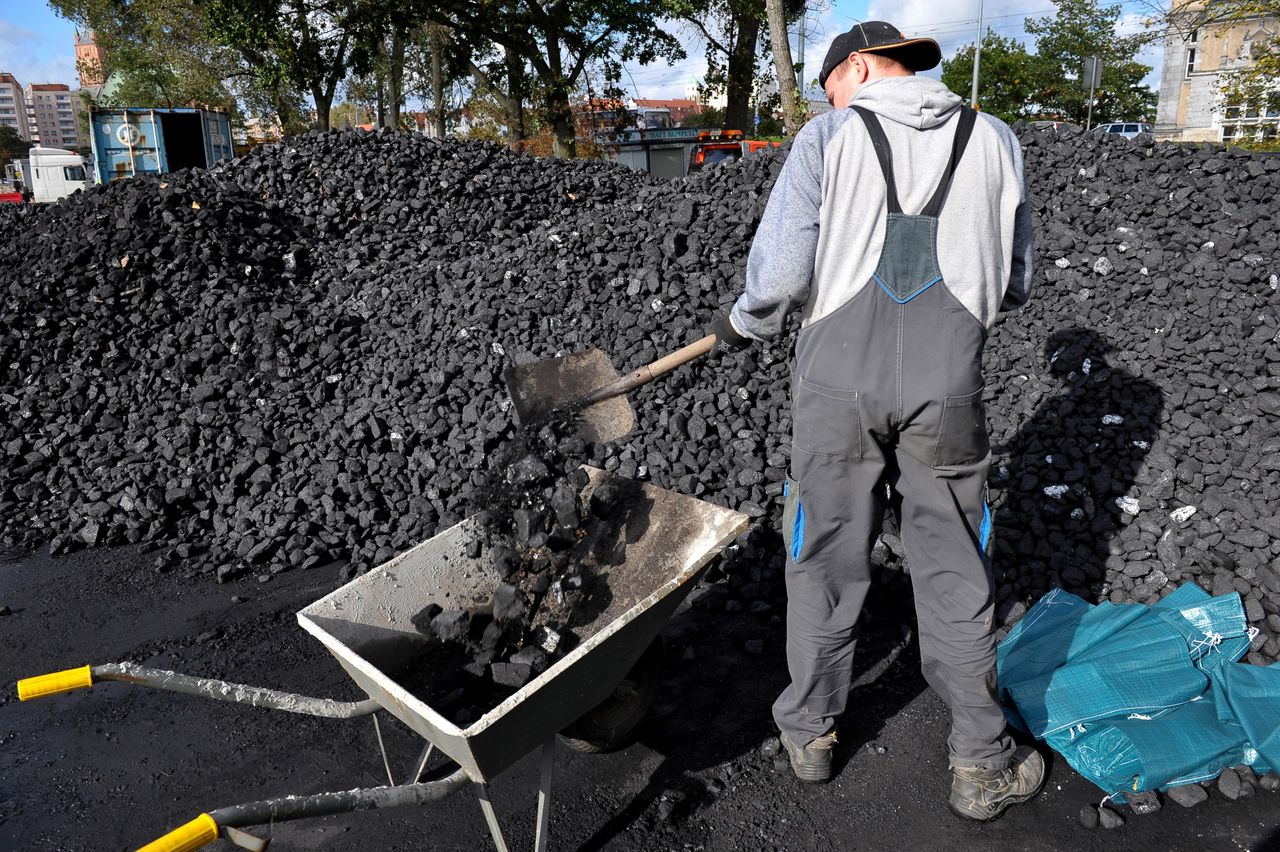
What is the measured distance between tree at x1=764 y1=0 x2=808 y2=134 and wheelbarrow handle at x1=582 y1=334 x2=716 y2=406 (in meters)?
8.18

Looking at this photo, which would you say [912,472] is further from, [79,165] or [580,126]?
[79,165]

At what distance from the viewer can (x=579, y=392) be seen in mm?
3418

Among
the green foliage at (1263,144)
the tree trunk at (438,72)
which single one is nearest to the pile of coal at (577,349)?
the green foliage at (1263,144)

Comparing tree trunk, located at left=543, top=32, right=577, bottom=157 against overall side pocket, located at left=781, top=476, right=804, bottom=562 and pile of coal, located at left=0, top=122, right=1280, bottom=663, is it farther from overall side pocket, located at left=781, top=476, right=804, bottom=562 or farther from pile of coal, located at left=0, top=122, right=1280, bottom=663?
overall side pocket, located at left=781, top=476, right=804, bottom=562

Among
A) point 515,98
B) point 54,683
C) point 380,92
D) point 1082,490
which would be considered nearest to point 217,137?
point 515,98

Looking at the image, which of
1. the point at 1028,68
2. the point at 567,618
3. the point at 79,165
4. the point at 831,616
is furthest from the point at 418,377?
the point at 1028,68

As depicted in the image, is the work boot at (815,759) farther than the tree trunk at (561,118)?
No

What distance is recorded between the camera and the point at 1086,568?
11.5 ft

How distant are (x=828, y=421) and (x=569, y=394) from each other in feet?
4.31

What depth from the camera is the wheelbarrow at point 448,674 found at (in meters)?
2.00

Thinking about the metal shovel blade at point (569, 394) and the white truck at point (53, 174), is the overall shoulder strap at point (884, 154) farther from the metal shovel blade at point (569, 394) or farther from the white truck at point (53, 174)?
the white truck at point (53, 174)

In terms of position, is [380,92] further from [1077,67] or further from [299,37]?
[1077,67]

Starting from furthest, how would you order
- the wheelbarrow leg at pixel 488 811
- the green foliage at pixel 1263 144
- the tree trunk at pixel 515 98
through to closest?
the tree trunk at pixel 515 98 → the green foliage at pixel 1263 144 → the wheelbarrow leg at pixel 488 811

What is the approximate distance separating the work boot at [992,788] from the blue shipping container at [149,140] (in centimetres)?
1663
